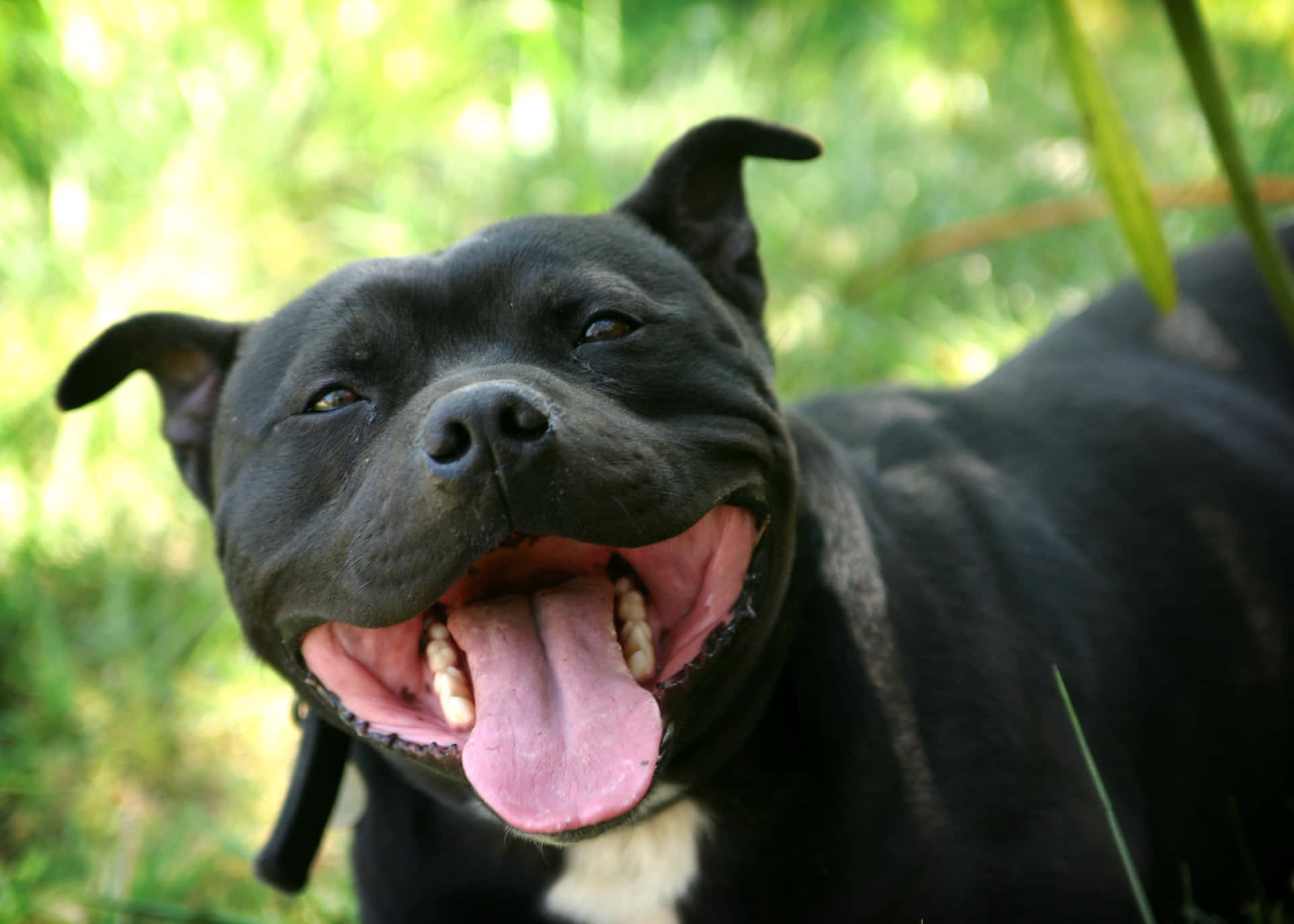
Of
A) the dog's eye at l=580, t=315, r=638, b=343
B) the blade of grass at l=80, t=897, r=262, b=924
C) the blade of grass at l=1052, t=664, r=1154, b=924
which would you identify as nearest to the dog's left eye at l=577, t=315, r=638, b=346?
the dog's eye at l=580, t=315, r=638, b=343

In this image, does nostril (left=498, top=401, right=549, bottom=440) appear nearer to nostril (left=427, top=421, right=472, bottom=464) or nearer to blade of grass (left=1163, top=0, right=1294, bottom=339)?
nostril (left=427, top=421, right=472, bottom=464)

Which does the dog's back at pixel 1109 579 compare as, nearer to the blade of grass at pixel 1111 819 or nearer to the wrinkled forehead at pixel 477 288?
the blade of grass at pixel 1111 819

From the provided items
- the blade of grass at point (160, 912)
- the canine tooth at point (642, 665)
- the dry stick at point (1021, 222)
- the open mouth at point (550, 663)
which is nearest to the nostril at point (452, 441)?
the open mouth at point (550, 663)

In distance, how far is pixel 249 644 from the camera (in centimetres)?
239

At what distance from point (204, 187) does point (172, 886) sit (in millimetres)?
3114

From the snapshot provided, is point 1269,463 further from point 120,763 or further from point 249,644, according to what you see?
point 120,763

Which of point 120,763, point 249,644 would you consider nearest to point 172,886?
point 120,763

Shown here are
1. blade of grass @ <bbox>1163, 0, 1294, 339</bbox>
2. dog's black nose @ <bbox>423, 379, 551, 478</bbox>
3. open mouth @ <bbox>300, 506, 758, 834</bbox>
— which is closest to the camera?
blade of grass @ <bbox>1163, 0, 1294, 339</bbox>

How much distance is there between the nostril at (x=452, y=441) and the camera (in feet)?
6.21

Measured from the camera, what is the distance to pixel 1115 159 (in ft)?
4.86

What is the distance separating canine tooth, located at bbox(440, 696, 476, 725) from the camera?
→ 83.7 inches

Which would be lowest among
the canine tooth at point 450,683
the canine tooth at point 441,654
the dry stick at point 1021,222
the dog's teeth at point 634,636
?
the dry stick at point 1021,222

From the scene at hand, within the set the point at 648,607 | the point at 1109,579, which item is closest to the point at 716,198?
the point at 648,607

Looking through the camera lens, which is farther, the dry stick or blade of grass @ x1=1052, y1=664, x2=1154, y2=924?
the dry stick
